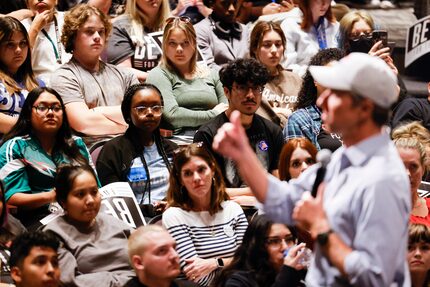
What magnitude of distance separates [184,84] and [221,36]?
838mm

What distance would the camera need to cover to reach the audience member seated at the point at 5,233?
4.34 meters

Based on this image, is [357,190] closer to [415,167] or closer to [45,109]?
[415,167]

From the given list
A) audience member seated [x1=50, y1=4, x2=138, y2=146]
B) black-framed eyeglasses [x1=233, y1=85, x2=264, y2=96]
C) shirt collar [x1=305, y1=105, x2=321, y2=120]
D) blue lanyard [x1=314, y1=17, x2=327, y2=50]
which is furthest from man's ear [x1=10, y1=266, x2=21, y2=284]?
blue lanyard [x1=314, y1=17, x2=327, y2=50]

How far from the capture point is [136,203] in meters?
4.88

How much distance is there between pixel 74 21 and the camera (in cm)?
569

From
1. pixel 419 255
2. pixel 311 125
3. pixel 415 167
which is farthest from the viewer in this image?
pixel 311 125

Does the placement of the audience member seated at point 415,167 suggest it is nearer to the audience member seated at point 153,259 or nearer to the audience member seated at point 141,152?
the audience member seated at point 141,152

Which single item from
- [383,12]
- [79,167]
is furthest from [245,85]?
[383,12]

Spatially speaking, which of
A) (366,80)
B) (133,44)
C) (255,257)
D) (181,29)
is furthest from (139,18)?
(366,80)

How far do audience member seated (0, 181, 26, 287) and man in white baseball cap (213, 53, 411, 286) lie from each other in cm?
168

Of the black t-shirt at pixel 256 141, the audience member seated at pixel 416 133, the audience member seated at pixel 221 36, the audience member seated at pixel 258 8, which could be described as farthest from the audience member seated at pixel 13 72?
the audience member seated at pixel 258 8

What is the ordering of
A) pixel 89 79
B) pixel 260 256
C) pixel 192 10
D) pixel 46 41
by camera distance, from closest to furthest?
pixel 260 256, pixel 89 79, pixel 46 41, pixel 192 10

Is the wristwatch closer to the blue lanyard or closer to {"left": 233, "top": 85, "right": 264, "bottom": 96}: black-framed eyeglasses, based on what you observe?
{"left": 233, "top": 85, "right": 264, "bottom": 96}: black-framed eyeglasses

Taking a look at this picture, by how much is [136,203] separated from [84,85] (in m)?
0.97
